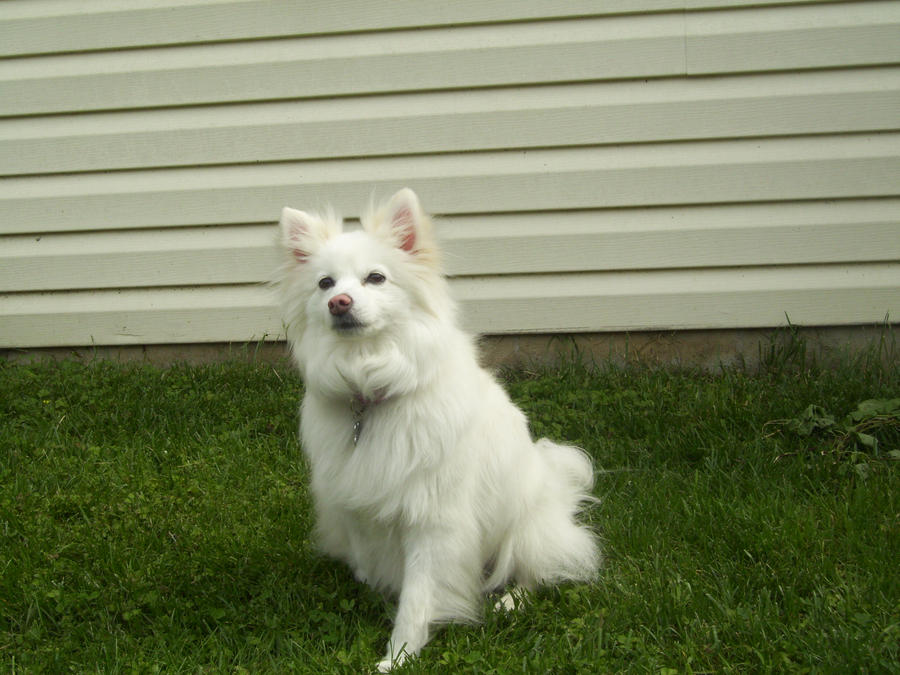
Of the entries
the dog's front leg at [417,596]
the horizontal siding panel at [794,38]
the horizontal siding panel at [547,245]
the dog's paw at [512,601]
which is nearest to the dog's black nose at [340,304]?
the dog's front leg at [417,596]

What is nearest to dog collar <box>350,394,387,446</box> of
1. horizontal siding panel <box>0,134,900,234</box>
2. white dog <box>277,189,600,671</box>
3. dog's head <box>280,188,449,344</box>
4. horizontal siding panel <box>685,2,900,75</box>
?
white dog <box>277,189,600,671</box>

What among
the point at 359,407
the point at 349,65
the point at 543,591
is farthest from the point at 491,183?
the point at 543,591

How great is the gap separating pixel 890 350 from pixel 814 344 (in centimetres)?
38

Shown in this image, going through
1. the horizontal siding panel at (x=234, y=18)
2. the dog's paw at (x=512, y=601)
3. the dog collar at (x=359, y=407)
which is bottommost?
the dog's paw at (x=512, y=601)

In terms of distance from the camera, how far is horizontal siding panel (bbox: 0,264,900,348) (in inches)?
175

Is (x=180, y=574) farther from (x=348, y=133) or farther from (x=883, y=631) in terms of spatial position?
(x=348, y=133)

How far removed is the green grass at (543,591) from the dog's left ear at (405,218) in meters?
1.25

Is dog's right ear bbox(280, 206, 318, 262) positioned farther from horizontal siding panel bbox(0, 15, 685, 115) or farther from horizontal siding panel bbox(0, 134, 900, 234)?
horizontal siding panel bbox(0, 15, 685, 115)

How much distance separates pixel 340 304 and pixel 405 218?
438mm

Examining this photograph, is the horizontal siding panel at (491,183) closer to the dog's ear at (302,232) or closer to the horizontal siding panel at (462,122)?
the horizontal siding panel at (462,122)

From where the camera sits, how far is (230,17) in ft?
15.0

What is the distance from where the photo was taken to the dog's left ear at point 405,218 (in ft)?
9.06

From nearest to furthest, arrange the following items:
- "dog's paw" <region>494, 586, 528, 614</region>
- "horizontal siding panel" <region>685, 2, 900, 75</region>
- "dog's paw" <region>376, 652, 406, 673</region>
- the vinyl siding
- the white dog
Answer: "dog's paw" <region>376, 652, 406, 673</region> < the white dog < "dog's paw" <region>494, 586, 528, 614</region> < "horizontal siding panel" <region>685, 2, 900, 75</region> < the vinyl siding

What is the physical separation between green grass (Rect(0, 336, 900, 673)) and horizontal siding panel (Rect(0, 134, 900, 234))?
95cm
